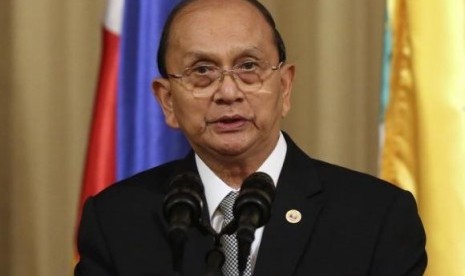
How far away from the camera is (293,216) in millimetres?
2203

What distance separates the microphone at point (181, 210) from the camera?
5.52 ft

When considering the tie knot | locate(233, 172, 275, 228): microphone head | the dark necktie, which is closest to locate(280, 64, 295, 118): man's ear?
the tie knot

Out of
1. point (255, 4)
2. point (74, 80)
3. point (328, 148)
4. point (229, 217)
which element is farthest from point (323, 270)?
point (74, 80)

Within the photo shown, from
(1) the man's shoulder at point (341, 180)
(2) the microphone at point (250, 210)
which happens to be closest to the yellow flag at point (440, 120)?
(1) the man's shoulder at point (341, 180)

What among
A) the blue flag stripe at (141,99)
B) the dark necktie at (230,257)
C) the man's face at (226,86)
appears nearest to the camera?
the dark necktie at (230,257)

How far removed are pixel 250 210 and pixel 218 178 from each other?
2.05 ft

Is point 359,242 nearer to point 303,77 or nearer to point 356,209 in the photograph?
point 356,209

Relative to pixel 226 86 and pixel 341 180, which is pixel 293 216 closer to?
pixel 341 180

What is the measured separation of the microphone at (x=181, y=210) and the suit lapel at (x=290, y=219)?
415 millimetres

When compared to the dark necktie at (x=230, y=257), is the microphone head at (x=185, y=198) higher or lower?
higher

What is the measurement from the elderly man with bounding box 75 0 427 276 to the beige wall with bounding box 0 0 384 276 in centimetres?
97

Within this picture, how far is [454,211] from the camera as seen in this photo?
8.79 ft

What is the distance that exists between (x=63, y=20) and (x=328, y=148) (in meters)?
1.00

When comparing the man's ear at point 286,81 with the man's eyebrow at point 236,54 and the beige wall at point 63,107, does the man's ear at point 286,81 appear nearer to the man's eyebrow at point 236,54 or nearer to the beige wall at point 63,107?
the man's eyebrow at point 236,54
